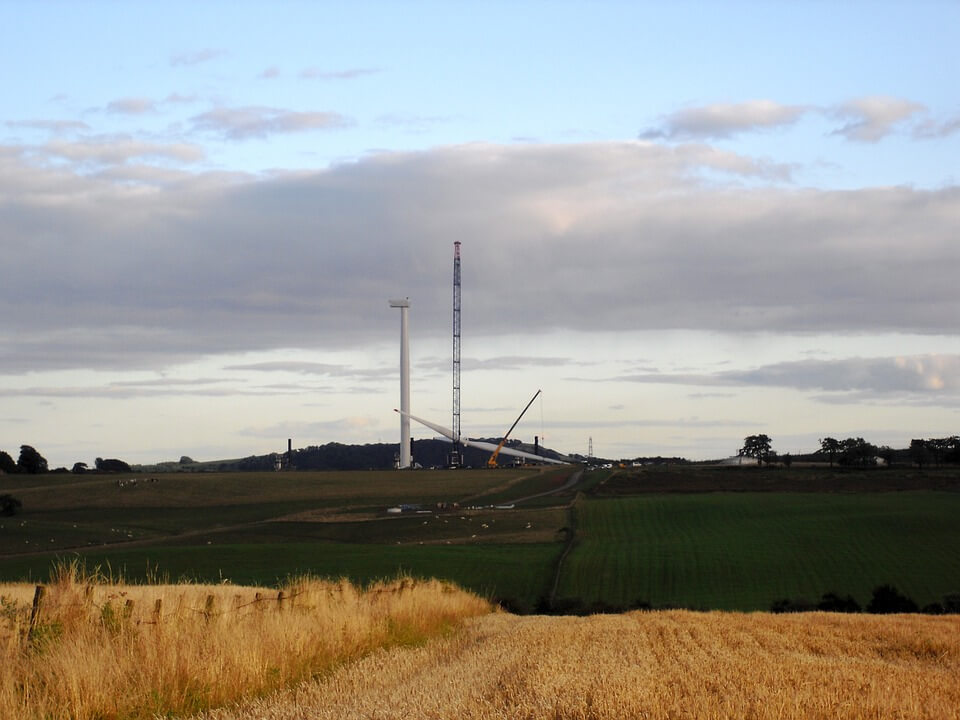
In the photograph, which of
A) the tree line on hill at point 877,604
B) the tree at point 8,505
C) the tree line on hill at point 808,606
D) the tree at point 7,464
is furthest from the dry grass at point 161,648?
the tree at point 7,464

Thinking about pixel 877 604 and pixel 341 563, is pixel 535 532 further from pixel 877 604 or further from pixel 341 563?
pixel 877 604

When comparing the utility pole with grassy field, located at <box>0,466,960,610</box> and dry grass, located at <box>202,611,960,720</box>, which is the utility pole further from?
dry grass, located at <box>202,611,960,720</box>

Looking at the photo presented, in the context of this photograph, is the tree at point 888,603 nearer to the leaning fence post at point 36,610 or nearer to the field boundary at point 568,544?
the field boundary at point 568,544

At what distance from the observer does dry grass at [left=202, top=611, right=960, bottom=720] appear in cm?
938

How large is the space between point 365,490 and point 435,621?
408 ft

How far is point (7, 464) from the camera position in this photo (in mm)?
179000

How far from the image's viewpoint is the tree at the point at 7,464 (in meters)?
177

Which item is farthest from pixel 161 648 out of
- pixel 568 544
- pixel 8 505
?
pixel 8 505

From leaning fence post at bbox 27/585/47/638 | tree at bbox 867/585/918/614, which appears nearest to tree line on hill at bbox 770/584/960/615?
tree at bbox 867/585/918/614

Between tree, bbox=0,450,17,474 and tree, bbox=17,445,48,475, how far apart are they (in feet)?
4.12

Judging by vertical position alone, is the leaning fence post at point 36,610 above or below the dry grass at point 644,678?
above

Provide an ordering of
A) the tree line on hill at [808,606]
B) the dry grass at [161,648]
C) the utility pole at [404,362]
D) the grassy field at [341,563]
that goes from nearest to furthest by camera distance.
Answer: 1. the dry grass at [161,648]
2. the tree line on hill at [808,606]
3. the grassy field at [341,563]
4. the utility pole at [404,362]

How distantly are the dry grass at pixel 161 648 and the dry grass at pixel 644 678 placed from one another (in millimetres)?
719

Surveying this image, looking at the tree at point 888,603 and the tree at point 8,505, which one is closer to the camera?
the tree at point 888,603
